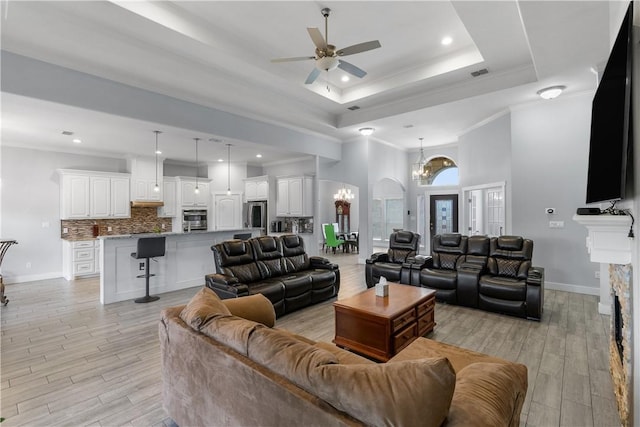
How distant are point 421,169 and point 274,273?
227 inches

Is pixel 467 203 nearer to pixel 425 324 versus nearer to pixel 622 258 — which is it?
pixel 425 324

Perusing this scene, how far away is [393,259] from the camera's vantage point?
5871 millimetres

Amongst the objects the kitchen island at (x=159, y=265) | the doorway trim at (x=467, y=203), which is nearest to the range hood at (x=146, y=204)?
the kitchen island at (x=159, y=265)

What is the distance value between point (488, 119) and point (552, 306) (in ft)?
12.7

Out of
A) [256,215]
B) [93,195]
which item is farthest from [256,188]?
[93,195]

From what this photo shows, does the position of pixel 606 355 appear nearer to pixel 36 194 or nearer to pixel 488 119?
pixel 488 119

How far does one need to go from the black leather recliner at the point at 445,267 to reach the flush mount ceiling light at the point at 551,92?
2.65 meters

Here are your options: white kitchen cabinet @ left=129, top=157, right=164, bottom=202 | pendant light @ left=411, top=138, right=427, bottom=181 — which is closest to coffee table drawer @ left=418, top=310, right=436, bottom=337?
pendant light @ left=411, top=138, right=427, bottom=181

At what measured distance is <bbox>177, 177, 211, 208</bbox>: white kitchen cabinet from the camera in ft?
28.5

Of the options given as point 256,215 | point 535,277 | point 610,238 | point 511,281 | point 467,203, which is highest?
point 467,203

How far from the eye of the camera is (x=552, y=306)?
462 cm

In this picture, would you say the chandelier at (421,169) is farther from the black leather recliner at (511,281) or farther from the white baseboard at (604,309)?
the white baseboard at (604,309)

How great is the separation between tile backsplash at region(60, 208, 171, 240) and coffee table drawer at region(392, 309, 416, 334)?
7.15 meters

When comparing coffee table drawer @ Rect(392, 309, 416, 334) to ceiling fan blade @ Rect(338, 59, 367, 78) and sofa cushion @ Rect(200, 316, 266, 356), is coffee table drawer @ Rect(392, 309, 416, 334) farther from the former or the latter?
ceiling fan blade @ Rect(338, 59, 367, 78)
